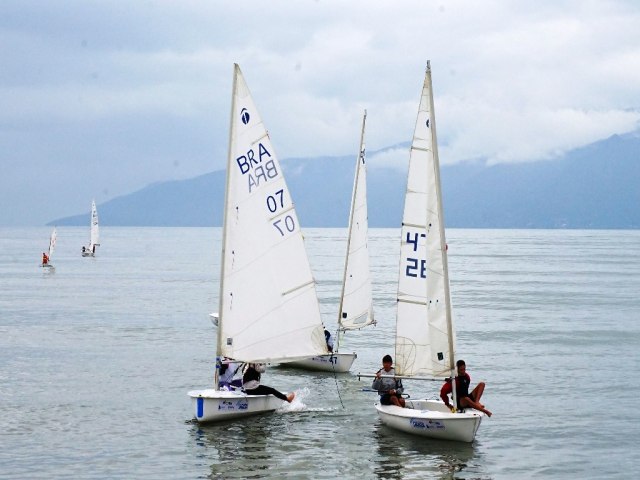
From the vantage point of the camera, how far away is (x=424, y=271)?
86.9 feet

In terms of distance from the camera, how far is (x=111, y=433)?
28.4m

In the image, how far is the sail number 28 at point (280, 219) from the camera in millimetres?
28281

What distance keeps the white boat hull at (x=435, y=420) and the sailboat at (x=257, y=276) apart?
12.2 ft

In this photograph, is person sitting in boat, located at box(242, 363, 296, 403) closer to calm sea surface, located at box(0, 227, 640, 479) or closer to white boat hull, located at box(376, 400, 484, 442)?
calm sea surface, located at box(0, 227, 640, 479)

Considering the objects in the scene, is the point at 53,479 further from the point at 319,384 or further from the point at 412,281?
the point at 319,384

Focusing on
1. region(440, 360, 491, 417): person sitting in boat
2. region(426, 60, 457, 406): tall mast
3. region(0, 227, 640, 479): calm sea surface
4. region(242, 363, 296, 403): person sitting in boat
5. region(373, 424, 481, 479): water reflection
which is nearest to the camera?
region(373, 424, 481, 479): water reflection

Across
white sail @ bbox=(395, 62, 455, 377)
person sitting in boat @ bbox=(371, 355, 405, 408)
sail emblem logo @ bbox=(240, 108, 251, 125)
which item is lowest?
person sitting in boat @ bbox=(371, 355, 405, 408)

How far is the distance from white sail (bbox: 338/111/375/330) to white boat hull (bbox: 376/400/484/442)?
12193mm

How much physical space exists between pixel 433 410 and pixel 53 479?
36.0 ft

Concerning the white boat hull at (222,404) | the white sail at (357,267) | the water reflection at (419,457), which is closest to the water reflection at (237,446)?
the white boat hull at (222,404)

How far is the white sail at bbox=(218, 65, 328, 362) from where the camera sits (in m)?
27.7

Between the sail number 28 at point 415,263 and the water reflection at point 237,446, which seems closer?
the water reflection at point 237,446

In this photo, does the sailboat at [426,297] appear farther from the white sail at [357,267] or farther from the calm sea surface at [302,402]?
the white sail at [357,267]

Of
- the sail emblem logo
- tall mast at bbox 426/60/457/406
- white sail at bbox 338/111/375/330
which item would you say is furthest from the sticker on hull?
white sail at bbox 338/111/375/330
